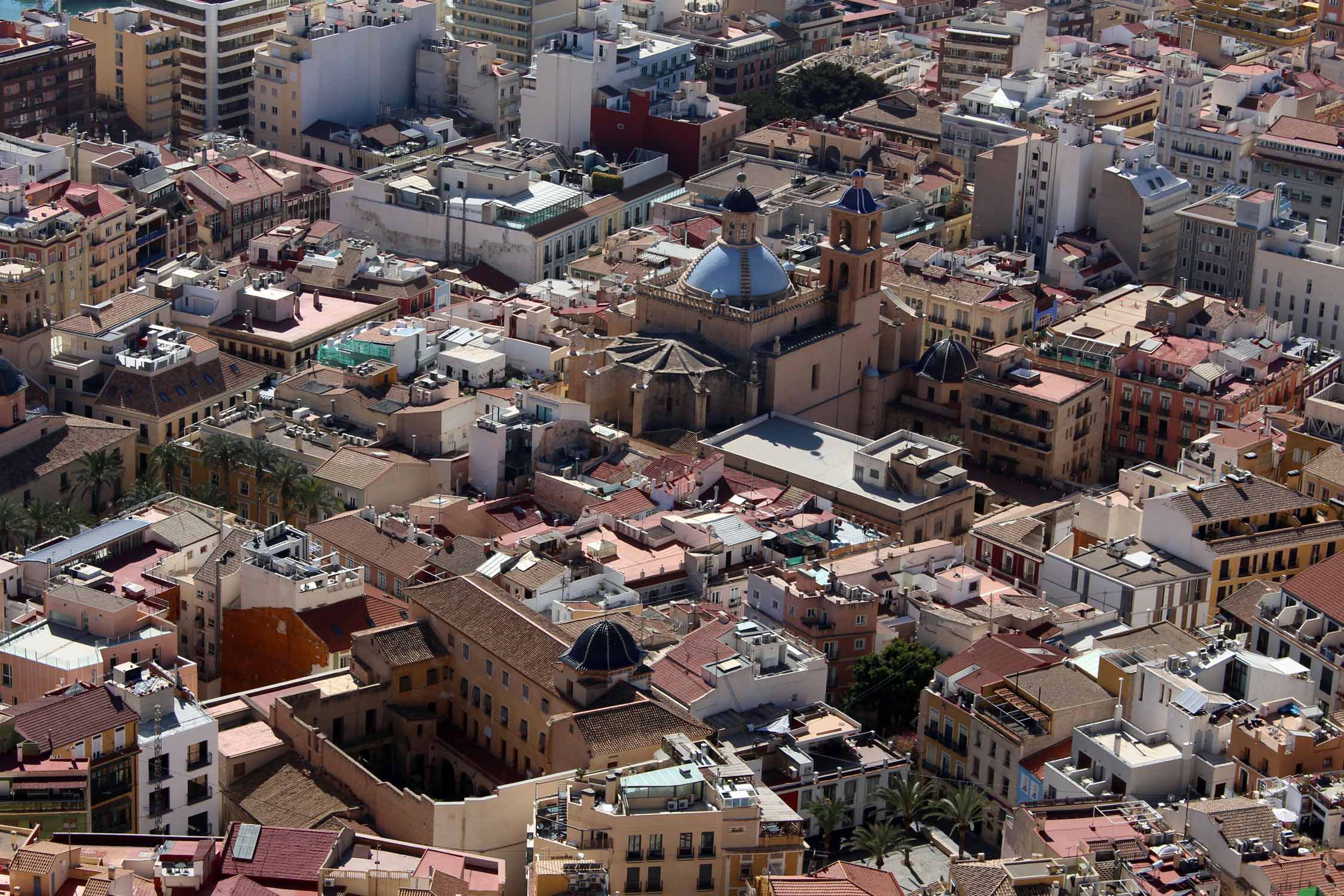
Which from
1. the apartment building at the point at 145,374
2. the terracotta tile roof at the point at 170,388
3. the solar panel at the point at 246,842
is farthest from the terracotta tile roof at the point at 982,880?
the terracotta tile roof at the point at 170,388

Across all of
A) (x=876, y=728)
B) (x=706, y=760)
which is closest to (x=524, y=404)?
(x=876, y=728)

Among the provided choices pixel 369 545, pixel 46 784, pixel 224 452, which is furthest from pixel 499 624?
pixel 224 452

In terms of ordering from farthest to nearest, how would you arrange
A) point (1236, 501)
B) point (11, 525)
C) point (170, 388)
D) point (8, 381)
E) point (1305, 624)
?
point (170, 388) < point (8, 381) < point (11, 525) < point (1236, 501) < point (1305, 624)

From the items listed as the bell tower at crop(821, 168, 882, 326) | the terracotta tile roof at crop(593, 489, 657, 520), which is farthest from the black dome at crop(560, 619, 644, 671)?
the bell tower at crop(821, 168, 882, 326)

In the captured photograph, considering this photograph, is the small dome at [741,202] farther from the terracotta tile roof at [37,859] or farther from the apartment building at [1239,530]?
the terracotta tile roof at [37,859]

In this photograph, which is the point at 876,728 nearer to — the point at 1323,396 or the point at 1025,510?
the point at 1025,510

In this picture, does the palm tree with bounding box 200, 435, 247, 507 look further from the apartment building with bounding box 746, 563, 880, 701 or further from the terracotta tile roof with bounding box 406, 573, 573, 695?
the apartment building with bounding box 746, 563, 880, 701

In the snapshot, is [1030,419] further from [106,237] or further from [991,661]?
[106,237]
